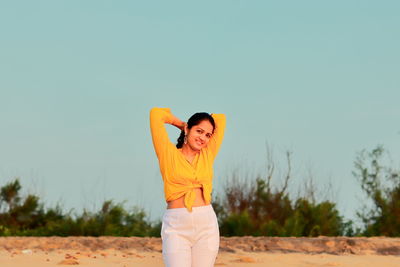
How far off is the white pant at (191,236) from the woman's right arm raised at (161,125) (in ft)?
1.19

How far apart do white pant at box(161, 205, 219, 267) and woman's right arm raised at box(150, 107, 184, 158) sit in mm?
362

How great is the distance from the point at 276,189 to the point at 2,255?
6.70 meters

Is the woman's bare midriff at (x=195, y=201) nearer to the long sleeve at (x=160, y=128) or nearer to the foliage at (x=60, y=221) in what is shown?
the long sleeve at (x=160, y=128)

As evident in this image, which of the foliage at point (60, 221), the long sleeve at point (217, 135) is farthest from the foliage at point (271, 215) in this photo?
the long sleeve at point (217, 135)

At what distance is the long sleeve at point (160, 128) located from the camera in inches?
142

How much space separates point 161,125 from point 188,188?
0.42 metres

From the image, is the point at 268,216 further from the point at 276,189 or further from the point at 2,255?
the point at 2,255

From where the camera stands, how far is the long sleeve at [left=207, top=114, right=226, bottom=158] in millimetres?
3691

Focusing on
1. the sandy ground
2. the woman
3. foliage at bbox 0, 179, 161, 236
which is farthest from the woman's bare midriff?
foliage at bbox 0, 179, 161, 236

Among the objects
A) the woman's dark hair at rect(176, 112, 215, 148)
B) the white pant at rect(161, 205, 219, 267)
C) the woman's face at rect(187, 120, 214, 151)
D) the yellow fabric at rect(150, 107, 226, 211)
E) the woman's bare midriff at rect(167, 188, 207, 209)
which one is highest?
the woman's dark hair at rect(176, 112, 215, 148)

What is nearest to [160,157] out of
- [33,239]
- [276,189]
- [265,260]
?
[265,260]

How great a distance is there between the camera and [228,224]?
1177 cm

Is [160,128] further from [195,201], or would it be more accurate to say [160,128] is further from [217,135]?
[195,201]

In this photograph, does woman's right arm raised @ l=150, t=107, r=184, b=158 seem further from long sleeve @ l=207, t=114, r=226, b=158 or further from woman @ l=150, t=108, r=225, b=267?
long sleeve @ l=207, t=114, r=226, b=158
